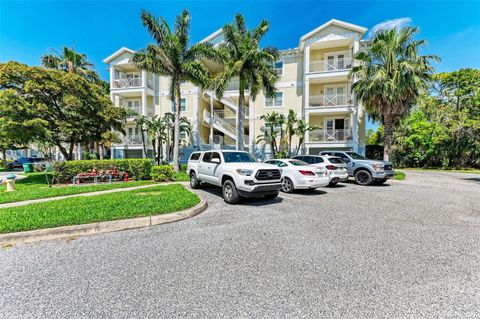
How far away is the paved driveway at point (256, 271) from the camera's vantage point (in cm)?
248

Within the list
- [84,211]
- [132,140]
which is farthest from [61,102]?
[84,211]

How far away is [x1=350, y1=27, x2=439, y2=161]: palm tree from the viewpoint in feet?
48.2

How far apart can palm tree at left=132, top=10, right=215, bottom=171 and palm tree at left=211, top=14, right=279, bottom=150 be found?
1.41m

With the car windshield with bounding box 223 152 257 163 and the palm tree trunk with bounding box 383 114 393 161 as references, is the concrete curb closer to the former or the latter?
the car windshield with bounding box 223 152 257 163

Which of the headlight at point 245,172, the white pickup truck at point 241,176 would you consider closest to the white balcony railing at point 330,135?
the white pickup truck at point 241,176

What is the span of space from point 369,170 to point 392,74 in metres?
8.56

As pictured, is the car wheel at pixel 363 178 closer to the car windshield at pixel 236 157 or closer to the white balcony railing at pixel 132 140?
the car windshield at pixel 236 157

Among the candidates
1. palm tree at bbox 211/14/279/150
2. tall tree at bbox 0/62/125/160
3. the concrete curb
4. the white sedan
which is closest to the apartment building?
palm tree at bbox 211/14/279/150

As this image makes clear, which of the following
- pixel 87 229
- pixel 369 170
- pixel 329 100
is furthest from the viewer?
pixel 329 100

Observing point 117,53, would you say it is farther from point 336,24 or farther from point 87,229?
point 87,229

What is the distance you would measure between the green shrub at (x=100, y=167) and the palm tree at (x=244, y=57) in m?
7.53

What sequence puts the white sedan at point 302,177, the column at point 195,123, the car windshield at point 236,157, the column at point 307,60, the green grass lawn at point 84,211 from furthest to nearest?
the column at point 195,123 → the column at point 307,60 → the white sedan at point 302,177 → the car windshield at point 236,157 → the green grass lawn at point 84,211

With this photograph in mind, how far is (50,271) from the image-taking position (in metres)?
3.29

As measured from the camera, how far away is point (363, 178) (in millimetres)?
12023
